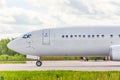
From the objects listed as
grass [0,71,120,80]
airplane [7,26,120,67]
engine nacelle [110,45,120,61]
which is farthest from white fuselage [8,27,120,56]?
grass [0,71,120,80]

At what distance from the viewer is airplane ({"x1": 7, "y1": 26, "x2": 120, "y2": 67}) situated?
3203 centimetres

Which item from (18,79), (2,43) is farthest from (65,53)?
(2,43)

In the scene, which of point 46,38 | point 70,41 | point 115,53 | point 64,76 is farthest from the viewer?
point 46,38

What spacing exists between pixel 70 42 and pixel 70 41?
0.27 ft

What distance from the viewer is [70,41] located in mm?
32438

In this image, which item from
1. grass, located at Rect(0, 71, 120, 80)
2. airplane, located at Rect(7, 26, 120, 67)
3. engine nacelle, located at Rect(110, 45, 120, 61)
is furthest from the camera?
airplane, located at Rect(7, 26, 120, 67)

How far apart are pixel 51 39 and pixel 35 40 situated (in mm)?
1355

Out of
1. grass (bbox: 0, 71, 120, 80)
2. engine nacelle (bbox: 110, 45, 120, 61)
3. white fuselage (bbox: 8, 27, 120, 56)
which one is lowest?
grass (bbox: 0, 71, 120, 80)

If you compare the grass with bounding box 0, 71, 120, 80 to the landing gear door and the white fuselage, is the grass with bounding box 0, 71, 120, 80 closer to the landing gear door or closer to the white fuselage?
the white fuselage

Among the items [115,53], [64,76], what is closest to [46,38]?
[115,53]

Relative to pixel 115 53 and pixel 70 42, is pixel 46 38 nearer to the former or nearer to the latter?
pixel 70 42

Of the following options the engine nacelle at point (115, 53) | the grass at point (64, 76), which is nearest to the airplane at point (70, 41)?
the engine nacelle at point (115, 53)

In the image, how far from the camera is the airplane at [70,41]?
1261 inches

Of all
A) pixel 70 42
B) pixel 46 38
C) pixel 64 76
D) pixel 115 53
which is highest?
pixel 46 38
